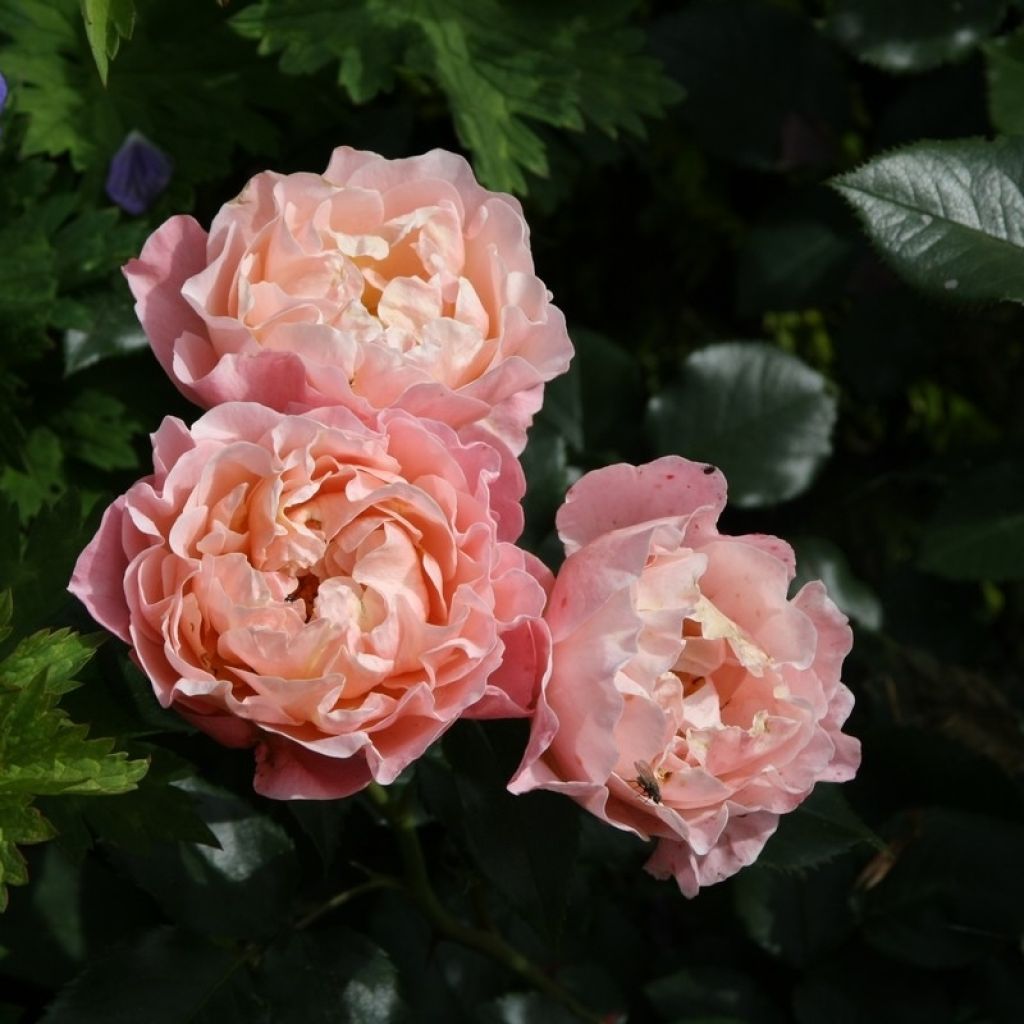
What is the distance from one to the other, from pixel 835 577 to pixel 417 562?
26.7 inches

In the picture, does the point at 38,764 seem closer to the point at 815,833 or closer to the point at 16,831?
the point at 16,831

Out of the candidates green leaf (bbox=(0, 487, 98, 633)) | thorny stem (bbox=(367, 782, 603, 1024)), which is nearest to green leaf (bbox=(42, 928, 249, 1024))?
thorny stem (bbox=(367, 782, 603, 1024))

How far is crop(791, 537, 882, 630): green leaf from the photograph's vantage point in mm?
1269

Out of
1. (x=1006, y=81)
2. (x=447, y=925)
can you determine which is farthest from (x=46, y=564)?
(x=1006, y=81)

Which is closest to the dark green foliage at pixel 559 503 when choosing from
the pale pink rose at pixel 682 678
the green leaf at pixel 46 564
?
the green leaf at pixel 46 564

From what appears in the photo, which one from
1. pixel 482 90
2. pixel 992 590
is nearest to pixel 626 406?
pixel 482 90

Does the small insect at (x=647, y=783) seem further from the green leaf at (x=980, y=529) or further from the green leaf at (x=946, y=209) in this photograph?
the green leaf at (x=980, y=529)

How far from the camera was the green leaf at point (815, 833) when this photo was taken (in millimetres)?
851

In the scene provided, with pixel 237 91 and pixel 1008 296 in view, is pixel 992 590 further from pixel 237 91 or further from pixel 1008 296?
pixel 237 91

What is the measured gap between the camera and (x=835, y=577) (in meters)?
1.29

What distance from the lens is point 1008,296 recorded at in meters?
0.84

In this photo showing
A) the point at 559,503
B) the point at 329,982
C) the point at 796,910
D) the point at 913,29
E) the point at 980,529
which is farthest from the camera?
the point at 913,29

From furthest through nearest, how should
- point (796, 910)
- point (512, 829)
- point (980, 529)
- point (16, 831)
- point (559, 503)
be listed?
point (980, 529)
point (796, 910)
point (559, 503)
point (512, 829)
point (16, 831)

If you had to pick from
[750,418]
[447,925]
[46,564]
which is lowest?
[447,925]
